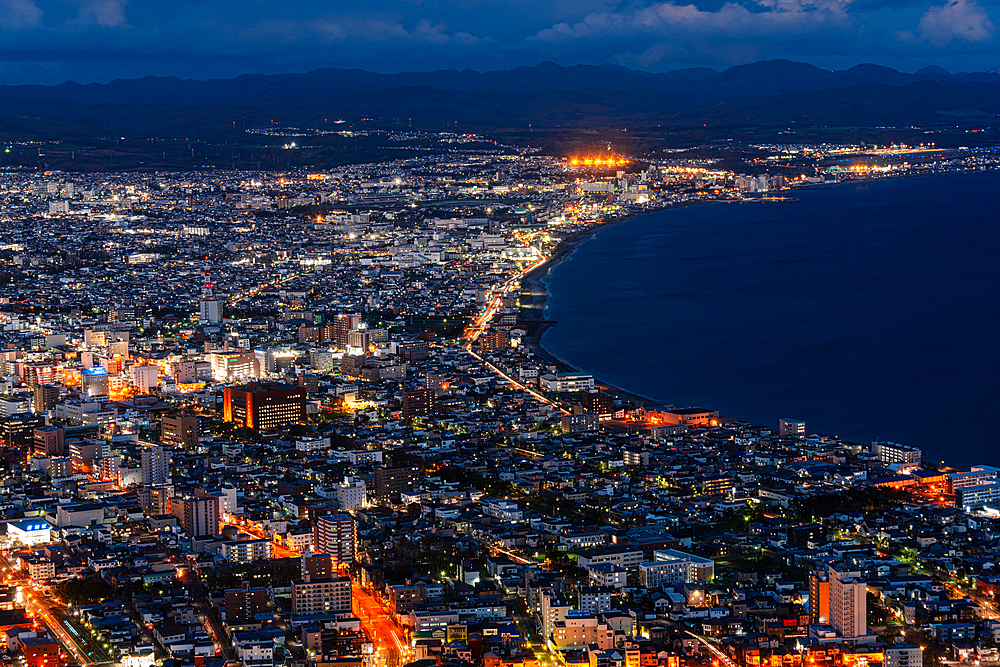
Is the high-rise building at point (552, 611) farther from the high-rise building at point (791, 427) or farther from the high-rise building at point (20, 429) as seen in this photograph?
the high-rise building at point (20, 429)

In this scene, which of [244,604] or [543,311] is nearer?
[244,604]

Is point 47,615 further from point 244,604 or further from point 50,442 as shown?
point 50,442

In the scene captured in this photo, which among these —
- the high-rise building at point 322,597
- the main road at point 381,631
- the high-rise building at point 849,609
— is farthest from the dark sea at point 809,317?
the high-rise building at point 322,597

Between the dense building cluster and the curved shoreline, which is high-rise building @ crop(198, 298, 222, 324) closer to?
the dense building cluster

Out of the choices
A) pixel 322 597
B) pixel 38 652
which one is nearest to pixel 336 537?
pixel 322 597

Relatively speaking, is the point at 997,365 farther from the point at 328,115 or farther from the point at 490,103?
the point at 490,103

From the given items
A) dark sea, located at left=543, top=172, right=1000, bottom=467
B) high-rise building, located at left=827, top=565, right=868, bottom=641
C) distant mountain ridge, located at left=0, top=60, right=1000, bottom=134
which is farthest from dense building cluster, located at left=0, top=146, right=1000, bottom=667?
distant mountain ridge, located at left=0, top=60, right=1000, bottom=134
